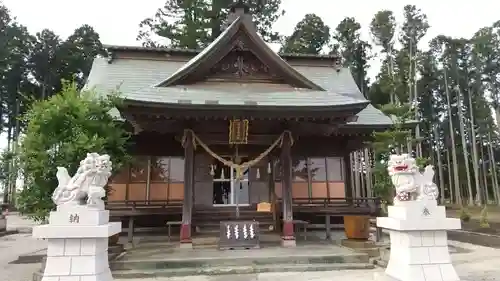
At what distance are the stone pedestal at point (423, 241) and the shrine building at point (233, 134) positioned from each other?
3.76 metres

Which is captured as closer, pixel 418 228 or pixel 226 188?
pixel 418 228

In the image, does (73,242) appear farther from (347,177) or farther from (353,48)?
(353,48)

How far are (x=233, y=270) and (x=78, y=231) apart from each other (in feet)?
10.9

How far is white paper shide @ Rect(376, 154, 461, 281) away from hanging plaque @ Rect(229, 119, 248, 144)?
14.4ft

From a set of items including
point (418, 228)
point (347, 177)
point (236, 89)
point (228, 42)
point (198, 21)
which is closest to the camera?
point (418, 228)

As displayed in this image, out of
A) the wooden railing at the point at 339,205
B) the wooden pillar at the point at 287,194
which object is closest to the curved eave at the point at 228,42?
the wooden pillar at the point at 287,194

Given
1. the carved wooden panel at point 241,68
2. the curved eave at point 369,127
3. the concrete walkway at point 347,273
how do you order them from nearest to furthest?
the concrete walkway at point 347,273, the carved wooden panel at point 241,68, the curved eave at point 369,127

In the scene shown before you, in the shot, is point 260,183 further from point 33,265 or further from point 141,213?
point 33,265

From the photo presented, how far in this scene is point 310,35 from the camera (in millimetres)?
33625

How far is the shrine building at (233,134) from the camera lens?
888 cm

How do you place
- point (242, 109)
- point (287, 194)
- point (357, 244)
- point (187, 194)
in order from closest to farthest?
point (242, 109)
point (357, 244)
point (187, 194)
point (287, 194)

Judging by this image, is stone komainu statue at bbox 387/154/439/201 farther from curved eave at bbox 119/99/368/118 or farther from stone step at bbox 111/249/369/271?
curved eave at bbox 119/99/368/118

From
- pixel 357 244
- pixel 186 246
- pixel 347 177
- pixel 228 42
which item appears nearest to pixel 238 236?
pixel 186 246

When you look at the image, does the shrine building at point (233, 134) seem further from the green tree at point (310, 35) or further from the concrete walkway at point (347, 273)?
the green tree at point (310, 35)
